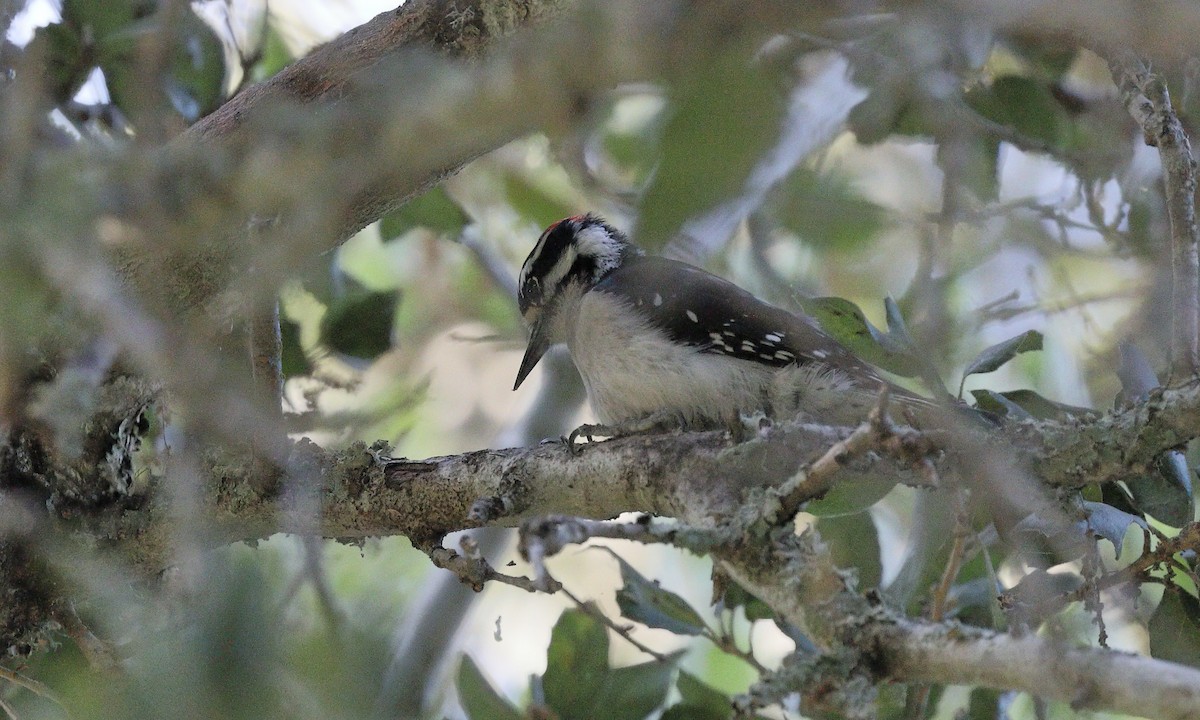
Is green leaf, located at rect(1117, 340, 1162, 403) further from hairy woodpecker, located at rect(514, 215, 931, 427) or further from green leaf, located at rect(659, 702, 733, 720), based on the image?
green leaf, located at rect(659, 702, 733, 720)

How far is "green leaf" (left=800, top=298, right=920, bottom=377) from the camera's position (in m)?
2.57

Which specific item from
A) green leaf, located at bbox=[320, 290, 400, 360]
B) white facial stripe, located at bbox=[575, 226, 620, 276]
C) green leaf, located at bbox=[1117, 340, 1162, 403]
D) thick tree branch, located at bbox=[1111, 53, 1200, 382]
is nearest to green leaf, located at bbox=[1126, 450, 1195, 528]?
green leaf, located at bbox=[1117, 340, 1162, 403]

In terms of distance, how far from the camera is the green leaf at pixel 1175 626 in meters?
2.31

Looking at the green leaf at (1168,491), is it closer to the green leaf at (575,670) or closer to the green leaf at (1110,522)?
the green leaf at (1110,522)

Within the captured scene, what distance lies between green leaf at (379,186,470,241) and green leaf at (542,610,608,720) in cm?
162

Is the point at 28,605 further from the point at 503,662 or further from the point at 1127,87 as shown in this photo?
the point at 1127,87

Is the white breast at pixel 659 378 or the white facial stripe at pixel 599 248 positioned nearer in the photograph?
the white breast at pixel 659 378

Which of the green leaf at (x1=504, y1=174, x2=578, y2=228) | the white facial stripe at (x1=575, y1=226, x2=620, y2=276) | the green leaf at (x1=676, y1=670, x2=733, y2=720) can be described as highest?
the green leaf at (x1=504, y1=174, x2=578, y2=228)

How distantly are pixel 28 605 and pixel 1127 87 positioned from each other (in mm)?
2878

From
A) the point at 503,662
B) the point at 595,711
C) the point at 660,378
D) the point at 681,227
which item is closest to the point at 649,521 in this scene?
the point at 681,227

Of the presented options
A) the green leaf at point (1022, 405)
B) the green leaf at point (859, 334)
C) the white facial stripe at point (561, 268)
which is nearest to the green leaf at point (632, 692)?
the green leaf at point (859, 334)

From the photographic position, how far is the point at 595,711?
97.7 inches

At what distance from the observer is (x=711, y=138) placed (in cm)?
90

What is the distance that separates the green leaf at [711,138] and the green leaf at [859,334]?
162 centimetres
